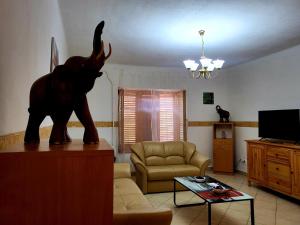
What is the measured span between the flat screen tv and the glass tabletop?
1.78 meters

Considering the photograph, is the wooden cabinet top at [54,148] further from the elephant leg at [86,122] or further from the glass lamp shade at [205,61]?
the glass lamp shade at [205,61]

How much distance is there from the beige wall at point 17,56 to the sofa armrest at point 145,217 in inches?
35.6

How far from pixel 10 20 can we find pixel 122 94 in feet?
15.3

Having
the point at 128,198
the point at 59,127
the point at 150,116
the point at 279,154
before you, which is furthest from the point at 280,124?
the point at 59,127

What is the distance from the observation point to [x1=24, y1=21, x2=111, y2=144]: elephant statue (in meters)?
0.98

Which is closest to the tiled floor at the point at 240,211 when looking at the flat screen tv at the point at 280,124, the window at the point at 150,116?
the flat screen tv at the point at 280,124

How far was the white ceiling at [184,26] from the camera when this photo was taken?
274 centimetres

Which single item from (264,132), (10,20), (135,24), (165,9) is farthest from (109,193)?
(264,132)

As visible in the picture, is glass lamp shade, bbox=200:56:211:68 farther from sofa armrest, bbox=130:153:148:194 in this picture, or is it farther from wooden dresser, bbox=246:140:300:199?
sofa armrest, bbox=130:153:148:194

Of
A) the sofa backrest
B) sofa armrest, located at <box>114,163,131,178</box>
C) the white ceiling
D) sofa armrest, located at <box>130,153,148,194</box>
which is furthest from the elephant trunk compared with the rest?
the sofa backrest

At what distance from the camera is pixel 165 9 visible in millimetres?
2809

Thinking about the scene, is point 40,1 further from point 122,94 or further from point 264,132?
point 264,132

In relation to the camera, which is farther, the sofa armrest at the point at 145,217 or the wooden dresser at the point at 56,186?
the sofa armrest at the point at 145,217

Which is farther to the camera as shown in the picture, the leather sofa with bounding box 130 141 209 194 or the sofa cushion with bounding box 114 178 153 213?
the leather sofa with bounding box 130 141 209 194
